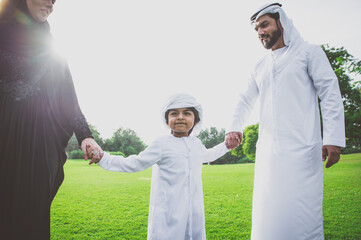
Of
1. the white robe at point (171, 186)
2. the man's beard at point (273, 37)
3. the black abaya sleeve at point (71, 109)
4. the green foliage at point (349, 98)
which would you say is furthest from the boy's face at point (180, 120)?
the green foliage at point (349, 98)

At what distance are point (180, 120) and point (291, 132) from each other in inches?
47.6

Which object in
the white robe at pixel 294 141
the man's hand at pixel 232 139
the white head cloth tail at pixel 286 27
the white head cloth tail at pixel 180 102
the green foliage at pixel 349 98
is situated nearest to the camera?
the white robe at pixel 294 141

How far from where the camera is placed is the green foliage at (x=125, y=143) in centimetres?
6266

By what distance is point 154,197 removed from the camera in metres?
2.44

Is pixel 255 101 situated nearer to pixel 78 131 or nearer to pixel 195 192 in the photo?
pixel 195 192

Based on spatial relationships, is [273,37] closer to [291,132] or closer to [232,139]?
[291,132]

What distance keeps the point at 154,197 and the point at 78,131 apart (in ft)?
3.59

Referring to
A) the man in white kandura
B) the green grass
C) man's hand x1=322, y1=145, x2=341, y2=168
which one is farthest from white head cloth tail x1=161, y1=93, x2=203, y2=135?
the green grass

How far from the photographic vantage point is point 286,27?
2.51 m

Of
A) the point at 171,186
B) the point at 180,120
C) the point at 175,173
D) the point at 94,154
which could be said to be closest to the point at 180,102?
the point at 180,120

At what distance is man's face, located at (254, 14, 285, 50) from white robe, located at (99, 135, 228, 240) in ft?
5.10

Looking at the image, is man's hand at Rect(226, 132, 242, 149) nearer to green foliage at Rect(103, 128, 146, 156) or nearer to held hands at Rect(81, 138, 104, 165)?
held hands at Rect(81, 138, 104, 165)

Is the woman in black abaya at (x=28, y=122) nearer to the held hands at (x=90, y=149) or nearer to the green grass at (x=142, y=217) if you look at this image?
the held hands at (x=90, y=149)

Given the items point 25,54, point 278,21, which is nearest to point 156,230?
point 25,54
